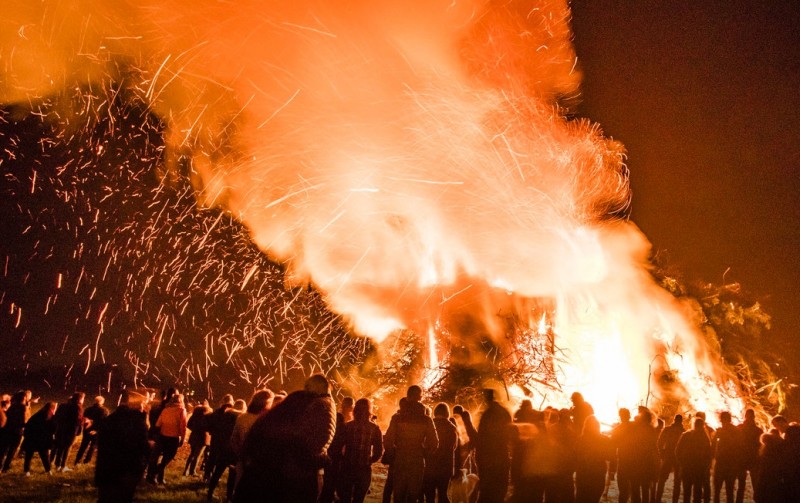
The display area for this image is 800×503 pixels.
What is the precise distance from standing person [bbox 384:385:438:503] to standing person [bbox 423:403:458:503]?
0.26 m

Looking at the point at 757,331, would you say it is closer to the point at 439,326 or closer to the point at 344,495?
the point at 439,326

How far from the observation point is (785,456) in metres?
A: 8.27

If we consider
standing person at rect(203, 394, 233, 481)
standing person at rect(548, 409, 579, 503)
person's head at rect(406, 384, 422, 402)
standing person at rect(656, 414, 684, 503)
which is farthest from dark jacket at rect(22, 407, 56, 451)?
standing person at rect(656, 414, 684, 503)

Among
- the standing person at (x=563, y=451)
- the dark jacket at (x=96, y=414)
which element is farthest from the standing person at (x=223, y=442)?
the standing person at (x=563, y=451)

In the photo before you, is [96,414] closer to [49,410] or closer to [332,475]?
[49,410]

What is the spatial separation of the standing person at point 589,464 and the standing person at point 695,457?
8.31 ft

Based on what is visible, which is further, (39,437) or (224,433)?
(39,437)

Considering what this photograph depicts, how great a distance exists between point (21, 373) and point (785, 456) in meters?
75.7

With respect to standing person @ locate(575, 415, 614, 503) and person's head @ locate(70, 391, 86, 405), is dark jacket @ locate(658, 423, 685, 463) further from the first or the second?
person's head @ locate(70, 391, 86, 405)

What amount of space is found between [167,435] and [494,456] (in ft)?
18.6

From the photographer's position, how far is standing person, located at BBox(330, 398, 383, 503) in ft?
24.3

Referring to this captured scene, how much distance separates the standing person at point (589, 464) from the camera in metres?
7.68

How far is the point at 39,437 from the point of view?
9562mm

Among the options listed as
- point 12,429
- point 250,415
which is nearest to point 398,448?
point 250,415
